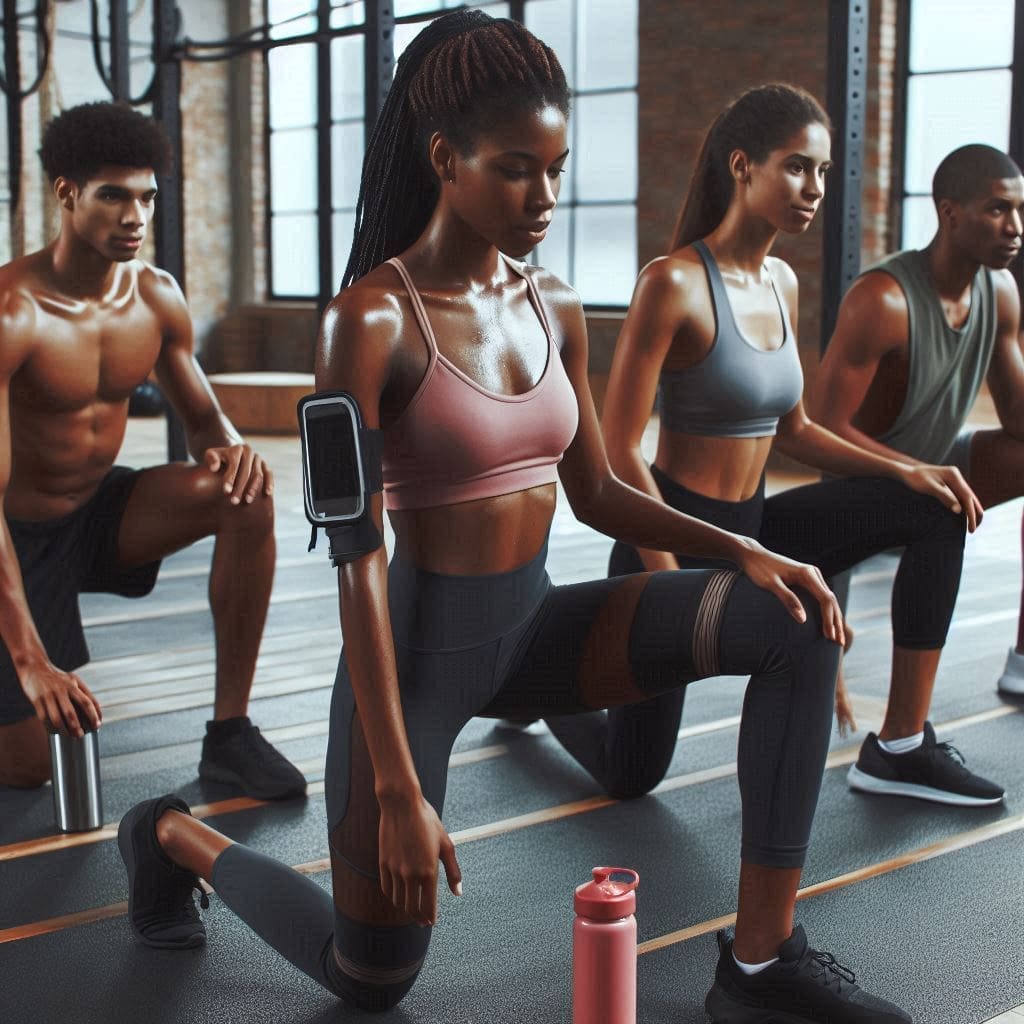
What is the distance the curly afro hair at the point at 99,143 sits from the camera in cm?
275

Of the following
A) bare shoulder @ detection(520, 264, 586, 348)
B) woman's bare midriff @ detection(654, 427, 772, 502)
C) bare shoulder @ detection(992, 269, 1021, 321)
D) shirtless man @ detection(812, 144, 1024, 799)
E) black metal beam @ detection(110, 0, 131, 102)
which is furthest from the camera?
black metal beam @ detection(110, 0, 131, 102)

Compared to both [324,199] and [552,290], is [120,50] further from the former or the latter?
[552,290]

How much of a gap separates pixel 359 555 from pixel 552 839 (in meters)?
1.08

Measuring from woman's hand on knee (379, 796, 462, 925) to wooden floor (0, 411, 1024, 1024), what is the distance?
0.41 m

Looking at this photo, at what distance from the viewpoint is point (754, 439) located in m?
2.66

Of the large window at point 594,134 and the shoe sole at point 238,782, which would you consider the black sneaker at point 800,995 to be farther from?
the large window at point 594,134

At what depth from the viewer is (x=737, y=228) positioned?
262 centimetres

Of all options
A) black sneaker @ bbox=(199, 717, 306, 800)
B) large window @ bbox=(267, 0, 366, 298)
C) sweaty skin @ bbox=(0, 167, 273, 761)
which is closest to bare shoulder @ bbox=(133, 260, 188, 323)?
sweaty skin @ bbox=(0, 167, 273, 761)

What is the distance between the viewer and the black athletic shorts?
2.83m

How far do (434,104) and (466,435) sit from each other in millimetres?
360

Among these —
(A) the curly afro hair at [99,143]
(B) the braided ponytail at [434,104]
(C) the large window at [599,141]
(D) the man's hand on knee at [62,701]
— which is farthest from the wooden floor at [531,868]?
(C) the large window at [599,141]

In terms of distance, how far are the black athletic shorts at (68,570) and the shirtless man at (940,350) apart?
1363 millimetres

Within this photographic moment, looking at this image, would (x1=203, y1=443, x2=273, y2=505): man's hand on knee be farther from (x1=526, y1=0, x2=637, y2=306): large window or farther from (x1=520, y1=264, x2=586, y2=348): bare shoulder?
(x1=526, y1=0, x2=637, y2=306): large window

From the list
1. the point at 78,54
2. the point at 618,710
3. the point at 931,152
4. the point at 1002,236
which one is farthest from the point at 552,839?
the point at 78,54
